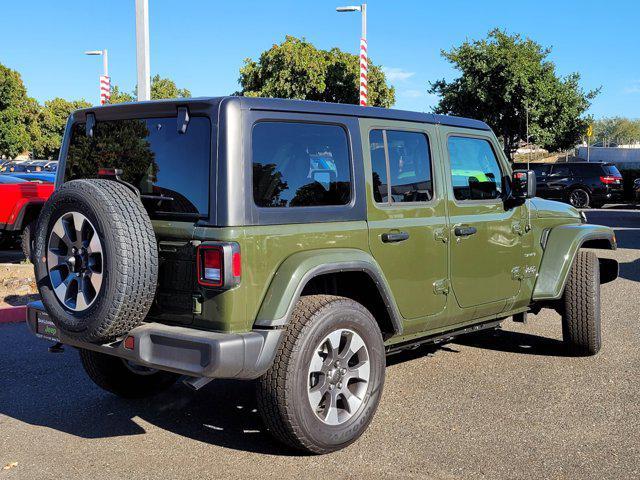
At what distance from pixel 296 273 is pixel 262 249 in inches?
8.4

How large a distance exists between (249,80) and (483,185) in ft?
115

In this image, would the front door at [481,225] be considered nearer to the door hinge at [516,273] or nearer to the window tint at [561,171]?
the door hinge at [516,273]

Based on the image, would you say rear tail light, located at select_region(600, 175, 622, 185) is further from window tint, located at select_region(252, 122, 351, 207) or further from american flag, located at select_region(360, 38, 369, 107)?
window tint, located at select_region(252, 122, 351, 207)

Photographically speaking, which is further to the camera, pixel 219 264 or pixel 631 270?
pixel 631 270

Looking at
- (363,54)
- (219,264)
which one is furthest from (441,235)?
(363,54)

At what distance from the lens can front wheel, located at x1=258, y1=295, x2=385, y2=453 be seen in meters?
3.66

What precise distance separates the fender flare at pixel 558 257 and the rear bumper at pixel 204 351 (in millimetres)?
2764

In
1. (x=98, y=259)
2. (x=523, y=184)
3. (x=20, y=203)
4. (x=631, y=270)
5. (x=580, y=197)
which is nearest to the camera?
(x=98, y=259)

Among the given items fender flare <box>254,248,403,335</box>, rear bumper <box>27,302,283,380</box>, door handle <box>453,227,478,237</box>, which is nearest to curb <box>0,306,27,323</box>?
rear bumper <box>27,302,283,380</box>

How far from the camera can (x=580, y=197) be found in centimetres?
2498

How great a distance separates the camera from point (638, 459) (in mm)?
3869

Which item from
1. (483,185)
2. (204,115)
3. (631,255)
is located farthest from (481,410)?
(631,255)

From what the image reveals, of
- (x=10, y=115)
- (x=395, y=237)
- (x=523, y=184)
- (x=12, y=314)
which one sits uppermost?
(x=10, y=115)

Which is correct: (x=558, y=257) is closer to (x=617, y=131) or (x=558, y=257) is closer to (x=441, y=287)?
(x=441, y=287)
